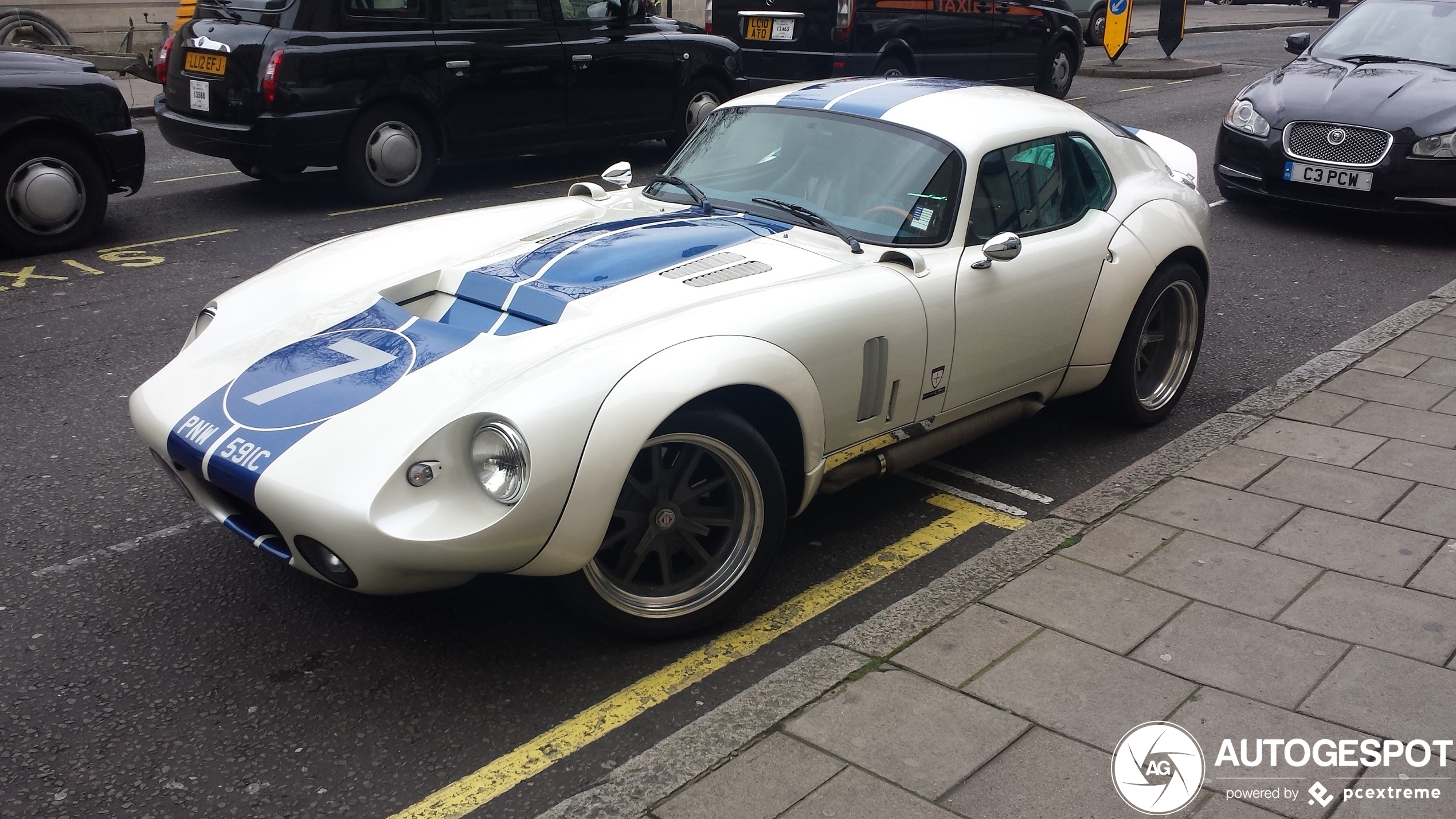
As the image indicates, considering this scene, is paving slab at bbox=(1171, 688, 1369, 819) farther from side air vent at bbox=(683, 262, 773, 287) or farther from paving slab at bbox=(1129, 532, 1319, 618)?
side air vent at bbox=(683, 262, 773, 287)

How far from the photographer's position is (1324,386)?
543 centimetres

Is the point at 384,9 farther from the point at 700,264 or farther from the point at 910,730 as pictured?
the point at 910,730

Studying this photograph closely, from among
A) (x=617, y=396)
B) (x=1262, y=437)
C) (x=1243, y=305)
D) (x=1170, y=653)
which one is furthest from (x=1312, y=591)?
(x=1243, y=305)

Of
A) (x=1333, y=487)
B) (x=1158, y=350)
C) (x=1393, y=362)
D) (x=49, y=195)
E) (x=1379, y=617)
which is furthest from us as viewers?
(x=49, y=195)

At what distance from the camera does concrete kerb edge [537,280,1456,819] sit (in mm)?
2670

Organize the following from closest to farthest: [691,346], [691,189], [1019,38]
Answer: [691,346]
[691,189]
[1019,38]

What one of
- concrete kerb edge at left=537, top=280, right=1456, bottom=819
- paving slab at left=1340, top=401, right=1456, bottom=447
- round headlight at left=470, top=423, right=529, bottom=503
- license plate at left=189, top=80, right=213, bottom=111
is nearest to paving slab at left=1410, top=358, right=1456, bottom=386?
paving slab at left=1340, top=401, right=1456, bottom=447

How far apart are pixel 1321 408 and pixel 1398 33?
220 inches

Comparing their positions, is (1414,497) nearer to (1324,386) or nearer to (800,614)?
(1324,386)

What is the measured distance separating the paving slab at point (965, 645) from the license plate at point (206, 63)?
6.94 metres

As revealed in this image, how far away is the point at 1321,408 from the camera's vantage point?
16.9 ft

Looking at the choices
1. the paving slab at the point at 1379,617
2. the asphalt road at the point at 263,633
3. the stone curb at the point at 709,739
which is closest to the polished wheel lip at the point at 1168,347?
the asphalt road at the point at 263,633

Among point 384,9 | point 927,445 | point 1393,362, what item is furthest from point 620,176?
point 384,9

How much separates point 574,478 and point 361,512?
1.63 ft
